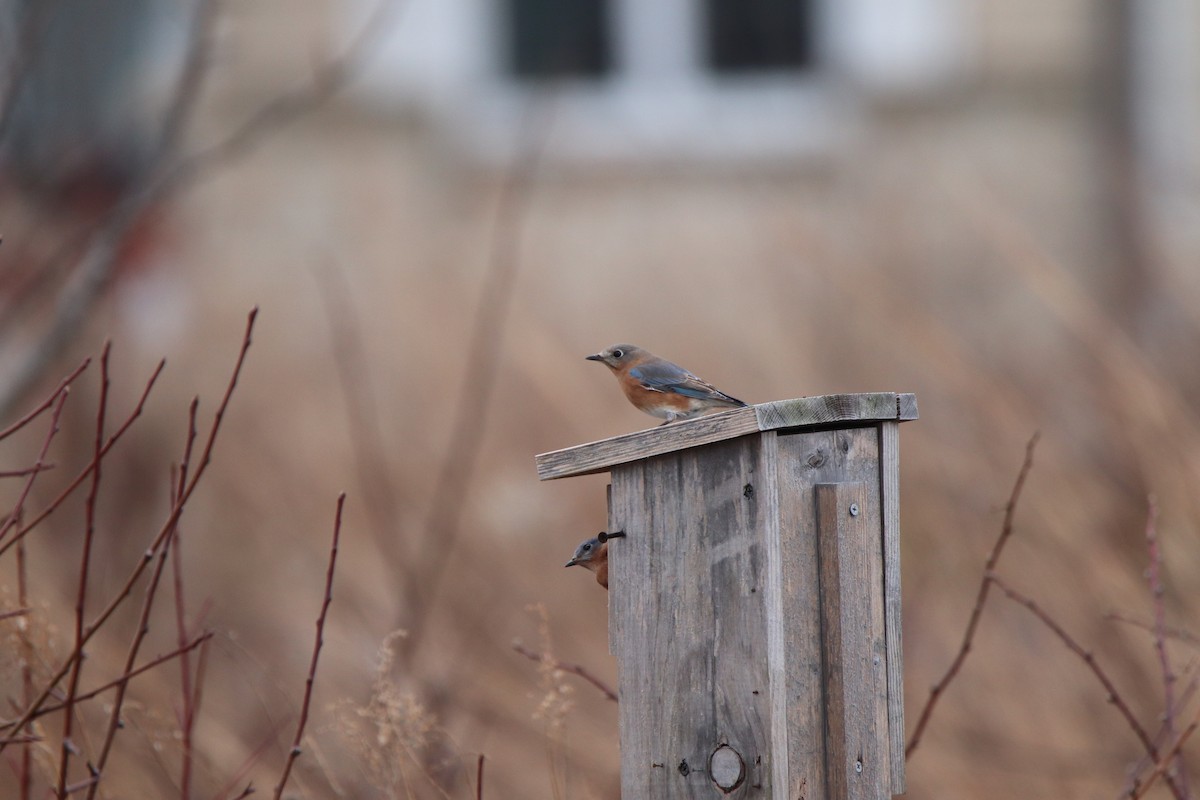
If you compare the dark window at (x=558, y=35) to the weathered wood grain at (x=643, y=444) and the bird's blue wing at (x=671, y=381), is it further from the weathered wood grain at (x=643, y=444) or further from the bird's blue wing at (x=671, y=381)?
the weathered wood grain at (x=643, y=444)

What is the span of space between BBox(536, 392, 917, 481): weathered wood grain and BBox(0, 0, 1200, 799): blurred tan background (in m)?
0.46

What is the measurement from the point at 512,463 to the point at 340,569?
1306 millimetres

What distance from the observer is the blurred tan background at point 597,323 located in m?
3.76

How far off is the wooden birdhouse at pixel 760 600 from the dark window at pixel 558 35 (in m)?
6.72

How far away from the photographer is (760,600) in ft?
6.67

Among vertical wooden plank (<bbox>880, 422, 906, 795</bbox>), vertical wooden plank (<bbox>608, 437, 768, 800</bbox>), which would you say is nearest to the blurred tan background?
vertical wooden plank (<bbox>608, 437, 768, 800</bbox>)

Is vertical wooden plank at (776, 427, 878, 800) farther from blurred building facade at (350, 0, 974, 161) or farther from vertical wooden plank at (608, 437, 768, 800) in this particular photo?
blurred building facade at (350, 0, 974, 161)

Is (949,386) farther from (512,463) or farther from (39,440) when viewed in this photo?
(39,440)

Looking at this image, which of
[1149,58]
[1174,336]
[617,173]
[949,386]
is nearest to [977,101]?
[1149,58]

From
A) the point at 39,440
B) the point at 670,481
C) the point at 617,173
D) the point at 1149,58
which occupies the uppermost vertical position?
the point at 1149,58

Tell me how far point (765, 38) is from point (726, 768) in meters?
7.25

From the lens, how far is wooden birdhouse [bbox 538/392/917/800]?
2.05 meters

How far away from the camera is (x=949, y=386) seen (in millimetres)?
4867

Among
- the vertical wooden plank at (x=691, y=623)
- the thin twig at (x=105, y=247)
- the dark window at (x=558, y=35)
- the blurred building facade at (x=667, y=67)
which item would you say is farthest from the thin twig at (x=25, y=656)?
the dark window at (x=558, y=35)
